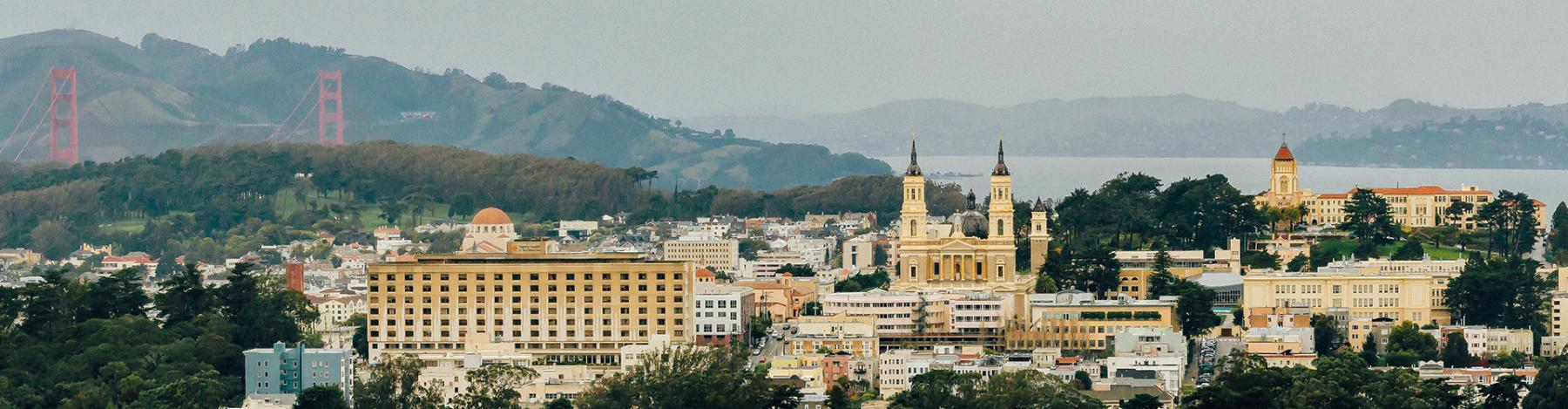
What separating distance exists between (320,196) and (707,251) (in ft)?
138

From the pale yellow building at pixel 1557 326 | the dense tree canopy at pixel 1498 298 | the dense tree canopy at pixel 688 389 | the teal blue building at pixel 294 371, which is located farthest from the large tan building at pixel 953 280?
the teal blue building at pixel 294 371

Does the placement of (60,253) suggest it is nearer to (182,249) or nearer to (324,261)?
(182,249)

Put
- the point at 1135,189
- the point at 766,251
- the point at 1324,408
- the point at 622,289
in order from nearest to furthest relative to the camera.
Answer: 1. the point at 1324,408
2. the point at 622,289
3. the point at 1135,189
4. the point at 766,251

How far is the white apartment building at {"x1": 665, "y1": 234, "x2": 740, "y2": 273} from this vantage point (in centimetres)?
11025

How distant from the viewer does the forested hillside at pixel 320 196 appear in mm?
139125

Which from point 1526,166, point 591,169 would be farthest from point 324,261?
point 1526,166

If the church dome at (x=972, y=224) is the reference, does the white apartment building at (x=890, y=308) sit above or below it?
below

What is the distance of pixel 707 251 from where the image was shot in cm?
11225

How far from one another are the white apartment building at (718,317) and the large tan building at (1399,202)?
74.2ft

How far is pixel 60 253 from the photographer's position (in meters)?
134

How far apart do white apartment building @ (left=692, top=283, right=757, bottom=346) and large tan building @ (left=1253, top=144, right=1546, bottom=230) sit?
22608 millimetres

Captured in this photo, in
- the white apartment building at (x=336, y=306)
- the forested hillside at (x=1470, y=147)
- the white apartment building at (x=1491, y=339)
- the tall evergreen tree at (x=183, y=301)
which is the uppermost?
the forested hillside at (x=1470, y=147)

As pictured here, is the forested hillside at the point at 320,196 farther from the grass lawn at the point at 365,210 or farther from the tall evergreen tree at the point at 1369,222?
the tall evergreen tree at the point at 1369,222

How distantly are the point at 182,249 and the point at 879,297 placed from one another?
200 feet
